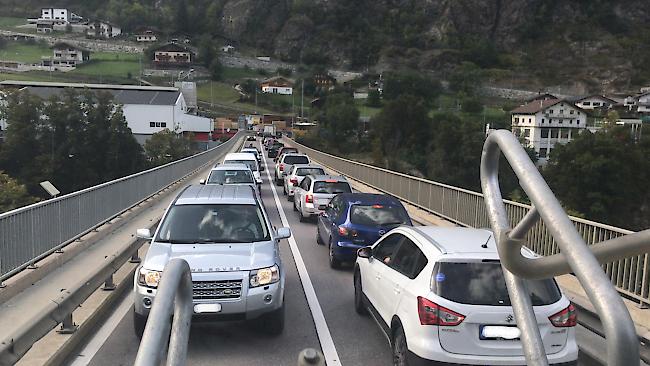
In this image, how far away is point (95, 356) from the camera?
634 cm

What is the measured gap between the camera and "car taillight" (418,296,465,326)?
529cm

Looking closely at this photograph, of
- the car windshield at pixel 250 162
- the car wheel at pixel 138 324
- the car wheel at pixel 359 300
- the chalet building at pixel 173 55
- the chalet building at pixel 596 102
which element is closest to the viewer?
the car wheel at pixel 138 324

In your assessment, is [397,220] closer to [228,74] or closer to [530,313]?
[530,313]

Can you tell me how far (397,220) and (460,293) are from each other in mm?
6103

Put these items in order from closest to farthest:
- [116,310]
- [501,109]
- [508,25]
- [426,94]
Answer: [116,310] < [501,109] < [426,94] < [508,25]

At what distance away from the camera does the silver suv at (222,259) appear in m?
6.64

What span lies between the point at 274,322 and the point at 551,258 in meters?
5.29

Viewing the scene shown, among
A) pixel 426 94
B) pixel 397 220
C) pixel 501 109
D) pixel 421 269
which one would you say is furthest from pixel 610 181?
pixel 426 94

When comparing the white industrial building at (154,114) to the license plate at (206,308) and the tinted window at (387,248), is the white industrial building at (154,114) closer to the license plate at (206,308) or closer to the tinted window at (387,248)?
the tinted window at (387,248)

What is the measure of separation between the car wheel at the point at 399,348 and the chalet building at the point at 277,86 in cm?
16560

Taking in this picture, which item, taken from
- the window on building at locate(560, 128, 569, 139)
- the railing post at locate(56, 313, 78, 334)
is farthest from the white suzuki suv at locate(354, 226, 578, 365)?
the window on building at locate(560, 128, 569, 139)

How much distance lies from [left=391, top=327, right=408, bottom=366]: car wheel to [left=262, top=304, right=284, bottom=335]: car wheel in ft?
5.08

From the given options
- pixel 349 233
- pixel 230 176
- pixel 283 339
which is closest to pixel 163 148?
pixel 230 176

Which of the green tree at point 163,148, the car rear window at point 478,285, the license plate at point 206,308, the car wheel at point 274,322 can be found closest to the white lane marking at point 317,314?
the car wheel at point 274,322
